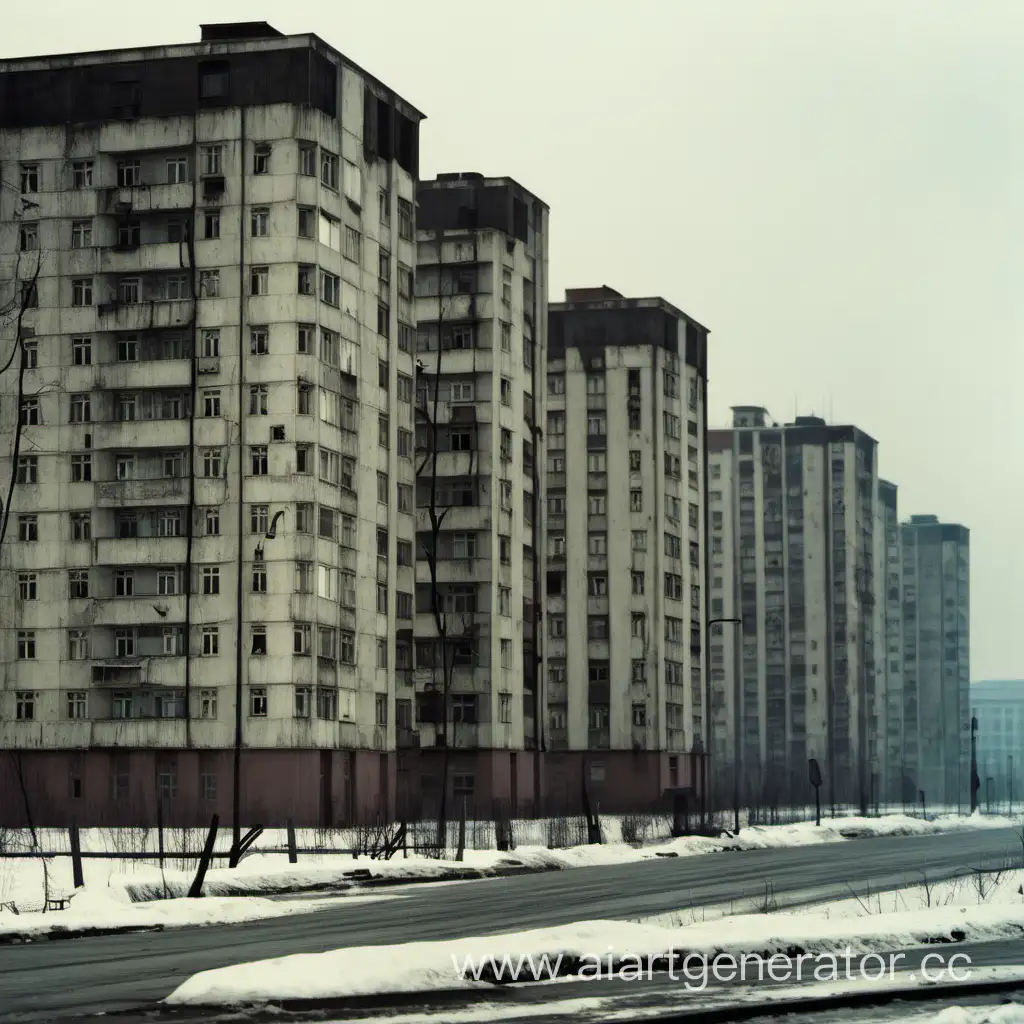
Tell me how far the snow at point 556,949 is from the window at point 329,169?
67.1 metres

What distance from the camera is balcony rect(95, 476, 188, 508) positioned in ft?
300

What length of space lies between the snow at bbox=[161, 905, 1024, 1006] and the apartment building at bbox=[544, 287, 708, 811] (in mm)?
103345

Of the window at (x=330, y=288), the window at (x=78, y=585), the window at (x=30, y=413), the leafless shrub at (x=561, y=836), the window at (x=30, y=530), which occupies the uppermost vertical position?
the window at (x=330, y=288)

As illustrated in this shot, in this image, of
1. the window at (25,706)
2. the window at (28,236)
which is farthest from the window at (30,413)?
the window at (25,706)

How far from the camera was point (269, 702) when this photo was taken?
8862cm

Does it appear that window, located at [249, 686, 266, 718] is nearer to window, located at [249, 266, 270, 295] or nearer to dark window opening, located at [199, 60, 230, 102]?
window, located at [249, 266, 270, 295]

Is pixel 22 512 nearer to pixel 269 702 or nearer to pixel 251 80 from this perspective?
pixel 269 702

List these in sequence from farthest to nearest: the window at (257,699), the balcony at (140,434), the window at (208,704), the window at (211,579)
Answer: the balcony at (140,434) → the window at (211,579) → the window at (208,704) → the window at (257,699)

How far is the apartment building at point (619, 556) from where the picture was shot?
134 meters

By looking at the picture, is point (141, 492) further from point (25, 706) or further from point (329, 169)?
point (329, 169)

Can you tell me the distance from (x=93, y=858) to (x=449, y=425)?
61.6m

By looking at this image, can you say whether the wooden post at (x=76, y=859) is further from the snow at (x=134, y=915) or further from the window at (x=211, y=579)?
the window at (x=211, y=579)

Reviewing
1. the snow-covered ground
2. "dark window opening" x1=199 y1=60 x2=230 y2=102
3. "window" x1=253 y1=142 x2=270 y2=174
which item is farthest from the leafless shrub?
"dark window opening" x1=199 y1=60 x2=230 y2=102

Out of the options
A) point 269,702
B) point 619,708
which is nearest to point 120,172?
point 269,702
